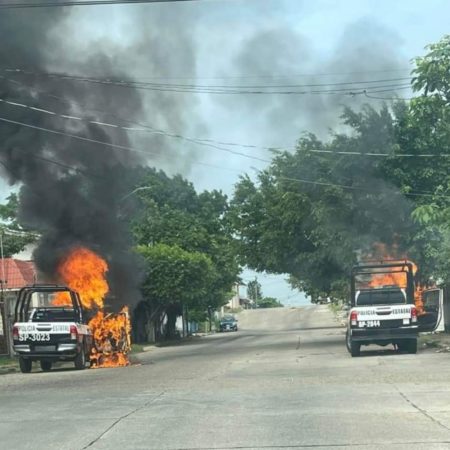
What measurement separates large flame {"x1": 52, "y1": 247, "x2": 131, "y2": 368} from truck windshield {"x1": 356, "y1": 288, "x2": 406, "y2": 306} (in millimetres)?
6620

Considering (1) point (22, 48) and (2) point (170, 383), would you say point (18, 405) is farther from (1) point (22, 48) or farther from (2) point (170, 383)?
(1) point (22, 48)

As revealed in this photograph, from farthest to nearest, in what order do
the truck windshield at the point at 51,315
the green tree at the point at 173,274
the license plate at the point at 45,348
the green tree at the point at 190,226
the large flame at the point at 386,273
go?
the green tree at the point at 190,226 < the green tree at the point at 173,274 < the large flame at the point at 386,273 < the truck windshield at the point at 51,315 < the license plate at the point at 45,348

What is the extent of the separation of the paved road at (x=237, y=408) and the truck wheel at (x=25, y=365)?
1265 mm

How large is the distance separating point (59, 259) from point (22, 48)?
620 cm

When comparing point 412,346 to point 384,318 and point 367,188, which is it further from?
point 367,188

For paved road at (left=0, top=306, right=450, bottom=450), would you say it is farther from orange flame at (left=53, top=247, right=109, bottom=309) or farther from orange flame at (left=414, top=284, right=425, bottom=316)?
orange flame at (left=414, top=284, right=425, bottom=316)

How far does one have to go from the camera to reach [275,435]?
8.26m

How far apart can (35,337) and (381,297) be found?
9397mm

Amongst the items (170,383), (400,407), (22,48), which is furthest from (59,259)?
(400,407)

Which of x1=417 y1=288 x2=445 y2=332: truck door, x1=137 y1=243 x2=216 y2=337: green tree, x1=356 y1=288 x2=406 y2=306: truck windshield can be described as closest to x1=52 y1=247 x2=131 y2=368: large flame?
x1=356 y1=288 x2=406 y2=306: truck windshield

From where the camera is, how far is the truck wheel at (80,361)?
19.6 meters

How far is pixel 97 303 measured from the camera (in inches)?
860

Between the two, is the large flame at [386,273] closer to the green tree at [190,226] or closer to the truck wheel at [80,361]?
the truck wheel at [80,361]

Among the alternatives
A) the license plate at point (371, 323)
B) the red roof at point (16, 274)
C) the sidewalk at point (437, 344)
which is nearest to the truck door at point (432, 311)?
the sidewalk at point (437, 344)
